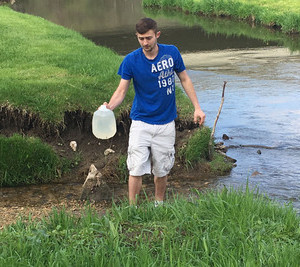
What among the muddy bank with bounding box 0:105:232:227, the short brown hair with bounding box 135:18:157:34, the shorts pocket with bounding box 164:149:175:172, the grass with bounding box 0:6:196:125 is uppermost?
the short brown hair with bounding box 135:18:157:34

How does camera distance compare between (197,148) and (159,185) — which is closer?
(159,185)

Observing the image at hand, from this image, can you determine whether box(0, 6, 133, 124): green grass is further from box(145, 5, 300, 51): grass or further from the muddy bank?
box(145, 5, 300, 51): grass

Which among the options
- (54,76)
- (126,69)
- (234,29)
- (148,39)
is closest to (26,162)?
(126,69)

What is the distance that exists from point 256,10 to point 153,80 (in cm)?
2353

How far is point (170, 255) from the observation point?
4238 mm

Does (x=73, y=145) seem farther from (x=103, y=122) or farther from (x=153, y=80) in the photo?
(x=153, y=80)

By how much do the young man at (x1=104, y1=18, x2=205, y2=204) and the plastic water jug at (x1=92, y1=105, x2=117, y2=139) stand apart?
91 mm

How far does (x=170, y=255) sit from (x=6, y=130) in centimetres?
494

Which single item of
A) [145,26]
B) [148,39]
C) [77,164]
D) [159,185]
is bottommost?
[77,164]

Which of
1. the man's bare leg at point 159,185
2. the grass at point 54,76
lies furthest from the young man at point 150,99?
the grass at point 54,76

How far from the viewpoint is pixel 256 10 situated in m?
28.1

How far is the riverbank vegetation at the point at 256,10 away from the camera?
2403cm

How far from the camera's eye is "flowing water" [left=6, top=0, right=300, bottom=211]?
848cm

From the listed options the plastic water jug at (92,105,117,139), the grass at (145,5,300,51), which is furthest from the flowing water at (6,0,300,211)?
the plastic water jug at (92,105,117,139)
